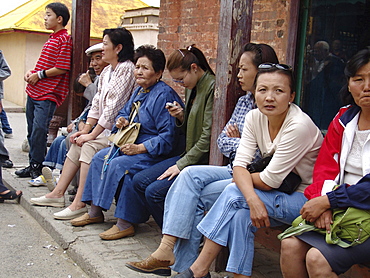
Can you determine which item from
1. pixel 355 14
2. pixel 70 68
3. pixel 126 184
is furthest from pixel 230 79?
pixel 70 68

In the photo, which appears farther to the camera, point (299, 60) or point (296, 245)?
point (299, 60)

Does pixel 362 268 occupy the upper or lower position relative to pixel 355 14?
lower

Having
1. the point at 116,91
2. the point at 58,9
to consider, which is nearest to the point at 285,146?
the point at 116,91

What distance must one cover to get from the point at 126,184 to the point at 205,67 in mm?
1225

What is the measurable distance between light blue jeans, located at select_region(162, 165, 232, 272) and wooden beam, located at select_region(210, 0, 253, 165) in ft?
1.26

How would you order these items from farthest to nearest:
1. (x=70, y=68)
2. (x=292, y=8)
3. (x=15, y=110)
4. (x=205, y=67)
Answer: (x=15, y=110), (x=70, y=68), (x=292, y=8), (x=205, y=67)

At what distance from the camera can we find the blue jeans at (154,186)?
13.6 feet

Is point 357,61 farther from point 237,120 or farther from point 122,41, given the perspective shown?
point 122,41

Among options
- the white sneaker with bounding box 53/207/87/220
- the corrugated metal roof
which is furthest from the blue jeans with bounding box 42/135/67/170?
the corrugated metal roof

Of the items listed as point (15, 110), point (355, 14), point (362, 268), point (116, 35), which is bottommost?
point (15, 110)

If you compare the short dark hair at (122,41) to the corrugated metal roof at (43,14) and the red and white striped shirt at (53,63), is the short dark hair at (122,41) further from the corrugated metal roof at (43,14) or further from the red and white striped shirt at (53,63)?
the corrugated metal roof at (43,14)

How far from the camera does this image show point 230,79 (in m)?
3.90

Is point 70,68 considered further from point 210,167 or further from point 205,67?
point 210,167

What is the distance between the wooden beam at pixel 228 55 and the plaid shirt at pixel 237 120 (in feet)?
Result: 0.23
